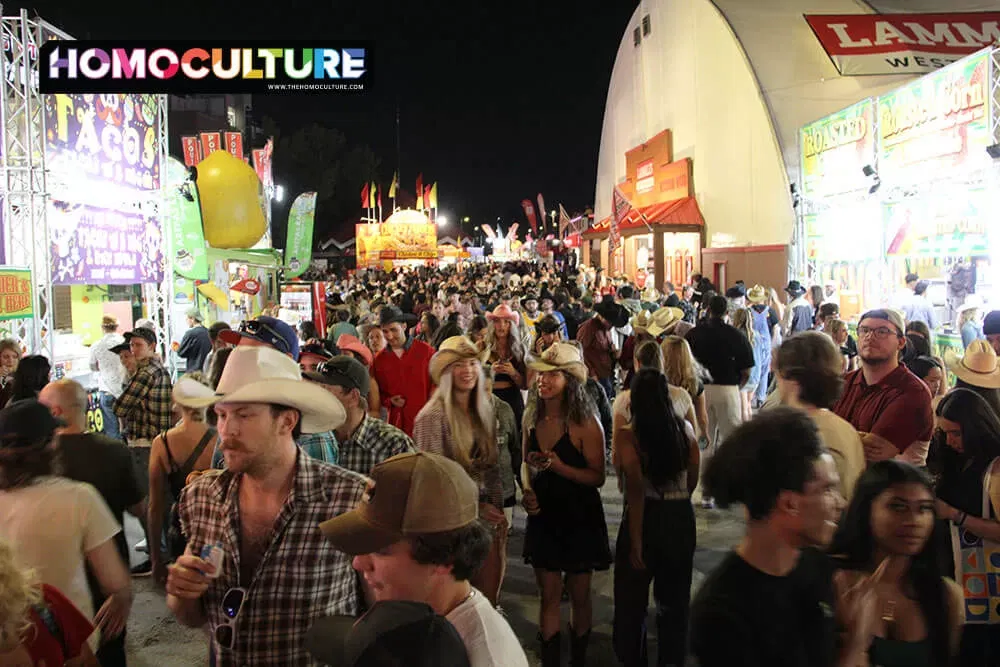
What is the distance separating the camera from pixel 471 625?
2.02 m

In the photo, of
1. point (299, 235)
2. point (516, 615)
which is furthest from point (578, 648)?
point (299, 235)

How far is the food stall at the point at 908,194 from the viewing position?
11.7 m

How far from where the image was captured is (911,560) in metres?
2.57

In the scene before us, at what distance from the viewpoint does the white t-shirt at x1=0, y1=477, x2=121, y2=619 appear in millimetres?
3223

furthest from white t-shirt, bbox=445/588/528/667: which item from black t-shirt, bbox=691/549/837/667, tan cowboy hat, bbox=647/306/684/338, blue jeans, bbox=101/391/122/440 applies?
blue jeans, bbox=101/391/122/440

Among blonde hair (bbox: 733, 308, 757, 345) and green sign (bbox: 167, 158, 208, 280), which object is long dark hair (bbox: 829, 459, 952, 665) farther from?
green sign (bbox: 167, 158, 208, 280)

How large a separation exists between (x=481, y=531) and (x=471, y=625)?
0.23 meters

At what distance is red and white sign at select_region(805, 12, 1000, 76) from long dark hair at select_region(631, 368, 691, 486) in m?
22.2

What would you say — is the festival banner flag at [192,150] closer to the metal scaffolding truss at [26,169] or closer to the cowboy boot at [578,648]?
the metal scaffolding truss at [26,169]

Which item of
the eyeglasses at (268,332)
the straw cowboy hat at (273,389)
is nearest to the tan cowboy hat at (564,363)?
the eyeglasses at (268,332)

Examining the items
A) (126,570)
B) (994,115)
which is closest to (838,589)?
(126,570)

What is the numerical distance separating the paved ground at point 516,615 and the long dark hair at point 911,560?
1641mm

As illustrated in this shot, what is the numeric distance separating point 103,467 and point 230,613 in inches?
→ 86.7

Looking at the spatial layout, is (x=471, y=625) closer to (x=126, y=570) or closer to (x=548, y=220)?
(x=126, y=570)
